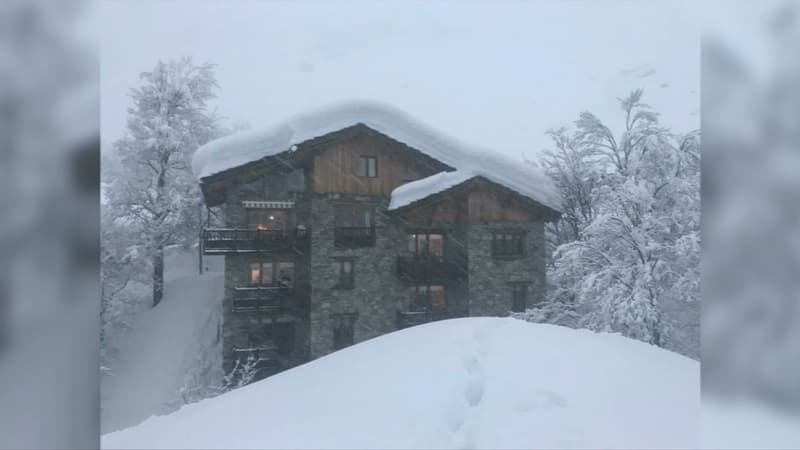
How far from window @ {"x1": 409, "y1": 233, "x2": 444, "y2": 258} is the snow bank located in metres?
0.35

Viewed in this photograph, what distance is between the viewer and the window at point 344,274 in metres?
2.33

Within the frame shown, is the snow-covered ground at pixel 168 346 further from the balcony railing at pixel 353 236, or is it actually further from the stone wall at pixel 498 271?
the stone wall at pixel 498 271

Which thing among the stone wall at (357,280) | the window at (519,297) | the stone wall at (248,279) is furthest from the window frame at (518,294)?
the stone wall at (248,279)

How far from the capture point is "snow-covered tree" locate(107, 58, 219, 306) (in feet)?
7.33

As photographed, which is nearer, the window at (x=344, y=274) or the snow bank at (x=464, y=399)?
the snow bank at (x=464, y=399)

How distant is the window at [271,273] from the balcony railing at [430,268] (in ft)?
1.72

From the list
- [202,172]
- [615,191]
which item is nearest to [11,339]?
[202,172]

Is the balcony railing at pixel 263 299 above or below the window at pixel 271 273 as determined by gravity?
below

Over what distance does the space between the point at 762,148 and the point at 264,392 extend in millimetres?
2665

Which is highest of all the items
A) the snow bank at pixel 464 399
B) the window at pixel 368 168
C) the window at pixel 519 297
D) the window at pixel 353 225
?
the window at pixel 368 168

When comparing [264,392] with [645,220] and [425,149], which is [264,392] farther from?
[645,220]

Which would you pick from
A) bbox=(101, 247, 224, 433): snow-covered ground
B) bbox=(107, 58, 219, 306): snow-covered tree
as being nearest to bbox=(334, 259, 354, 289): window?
bbox=(101, 247, 224, 433): snow-covered ground

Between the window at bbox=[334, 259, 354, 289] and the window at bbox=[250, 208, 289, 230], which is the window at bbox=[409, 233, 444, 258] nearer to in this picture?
the window at bbox=[334, 259, 354, 289]

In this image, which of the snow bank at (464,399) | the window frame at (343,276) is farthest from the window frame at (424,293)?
the window frame at (343,276)
